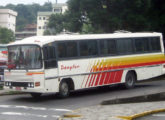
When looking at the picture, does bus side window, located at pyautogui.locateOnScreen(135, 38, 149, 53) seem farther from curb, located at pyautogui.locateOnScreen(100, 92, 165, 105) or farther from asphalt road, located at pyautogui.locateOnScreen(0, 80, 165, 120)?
curb, located at pyautogui.locateOnScreen(100, 92, 165, 105)

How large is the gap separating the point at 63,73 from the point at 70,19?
52.1 feet

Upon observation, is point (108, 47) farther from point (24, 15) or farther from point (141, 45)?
point (24, 15)

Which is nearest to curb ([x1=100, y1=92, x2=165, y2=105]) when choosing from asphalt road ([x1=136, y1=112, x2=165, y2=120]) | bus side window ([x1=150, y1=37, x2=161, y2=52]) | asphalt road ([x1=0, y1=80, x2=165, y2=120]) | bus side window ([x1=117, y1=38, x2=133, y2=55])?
asphalt road ([x1=0, y1=80, x2=165, y2=120])

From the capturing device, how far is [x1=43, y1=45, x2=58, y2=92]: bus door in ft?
54.4

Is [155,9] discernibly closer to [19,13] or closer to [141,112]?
[141,112]

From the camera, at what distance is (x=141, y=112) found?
12547 mm

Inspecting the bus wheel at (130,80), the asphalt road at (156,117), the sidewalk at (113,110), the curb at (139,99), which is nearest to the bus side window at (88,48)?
the bus wheel at (130,80)

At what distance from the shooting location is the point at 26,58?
16625mm

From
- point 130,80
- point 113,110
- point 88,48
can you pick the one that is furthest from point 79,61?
point 113,110

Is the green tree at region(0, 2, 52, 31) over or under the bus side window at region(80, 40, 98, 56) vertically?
over

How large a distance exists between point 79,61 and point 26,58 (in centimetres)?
301

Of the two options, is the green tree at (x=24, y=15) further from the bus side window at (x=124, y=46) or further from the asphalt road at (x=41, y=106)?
the asphalt road at (x=41, y=106)

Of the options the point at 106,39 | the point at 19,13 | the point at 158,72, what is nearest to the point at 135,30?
the point at 158,72

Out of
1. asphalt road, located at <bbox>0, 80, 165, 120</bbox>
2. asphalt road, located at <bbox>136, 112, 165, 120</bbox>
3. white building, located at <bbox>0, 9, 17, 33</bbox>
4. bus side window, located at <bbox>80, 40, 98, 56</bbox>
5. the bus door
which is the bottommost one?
asphalt road, located at <bbox>0, 80, 165, 120</bbox>
